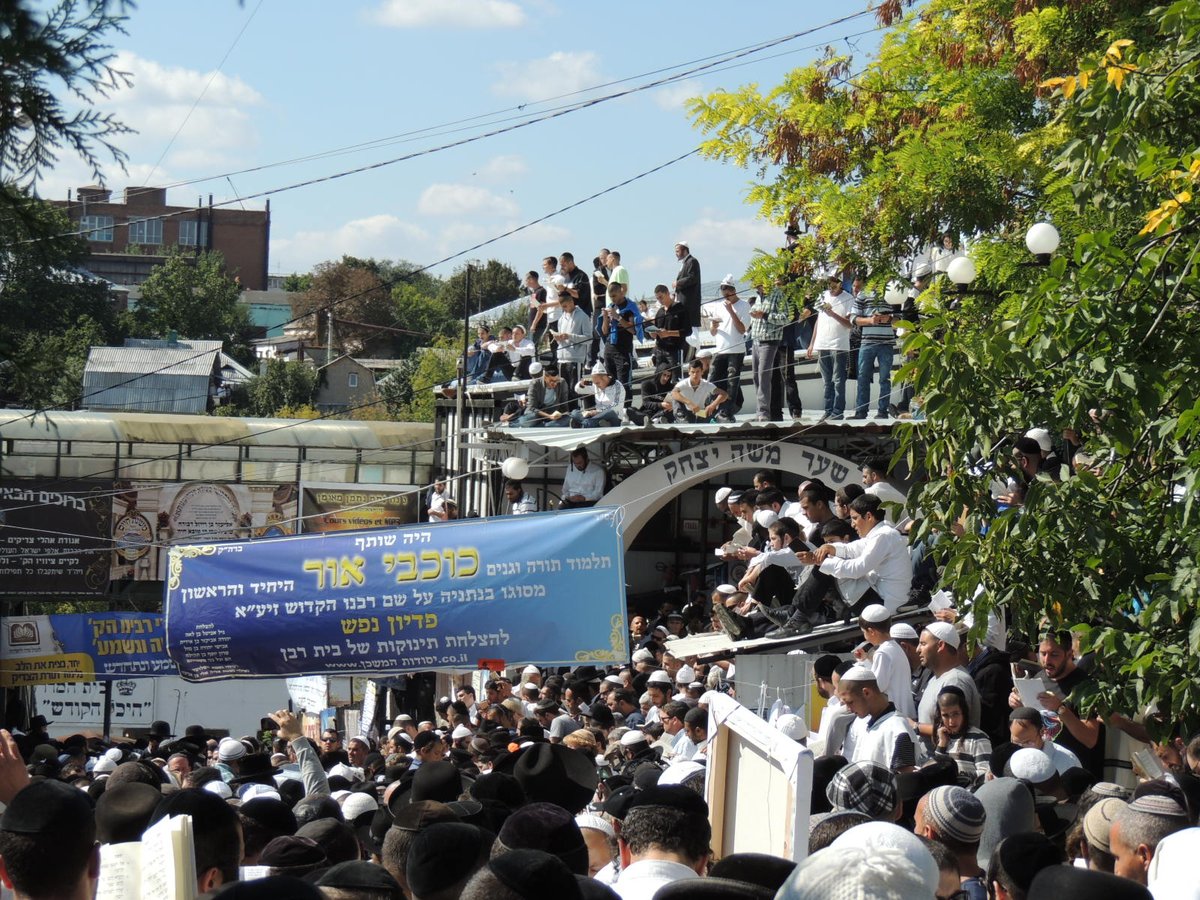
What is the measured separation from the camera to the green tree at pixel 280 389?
7319 centimetres

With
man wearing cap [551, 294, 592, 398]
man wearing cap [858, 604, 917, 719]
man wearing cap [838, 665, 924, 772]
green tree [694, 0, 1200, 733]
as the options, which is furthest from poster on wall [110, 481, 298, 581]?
green tree [694, 0, 1200, 733]

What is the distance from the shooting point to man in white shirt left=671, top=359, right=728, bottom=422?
18.9m

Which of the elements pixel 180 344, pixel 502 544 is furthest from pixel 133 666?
pixel 180 344

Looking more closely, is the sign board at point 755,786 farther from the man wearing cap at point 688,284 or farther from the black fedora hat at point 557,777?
the man wearing cap at point 688,284

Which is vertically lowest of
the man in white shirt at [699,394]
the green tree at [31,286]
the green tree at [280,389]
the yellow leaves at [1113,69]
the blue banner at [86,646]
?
the blue banner at [86,646]

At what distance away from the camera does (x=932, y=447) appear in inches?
290

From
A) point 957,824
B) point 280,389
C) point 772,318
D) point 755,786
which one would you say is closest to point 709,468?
point 772,318

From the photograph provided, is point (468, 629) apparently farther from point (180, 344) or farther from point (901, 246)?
point (180, 344)

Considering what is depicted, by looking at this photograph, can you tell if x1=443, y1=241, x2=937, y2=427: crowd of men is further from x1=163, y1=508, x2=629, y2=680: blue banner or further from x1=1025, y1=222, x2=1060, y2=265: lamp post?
x1=163, y1=508, x2=629, y2=680: blue banner

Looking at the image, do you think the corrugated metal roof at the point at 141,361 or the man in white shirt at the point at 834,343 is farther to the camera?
the corrugated metal roof at the point at 141,361

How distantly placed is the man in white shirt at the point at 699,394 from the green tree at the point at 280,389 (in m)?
55.0

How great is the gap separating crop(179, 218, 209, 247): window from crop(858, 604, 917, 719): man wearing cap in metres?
110

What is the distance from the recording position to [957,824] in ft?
18.3

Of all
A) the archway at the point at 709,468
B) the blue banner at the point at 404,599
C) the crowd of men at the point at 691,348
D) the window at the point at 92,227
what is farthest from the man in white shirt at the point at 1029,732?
the archway at the point at 709,468
